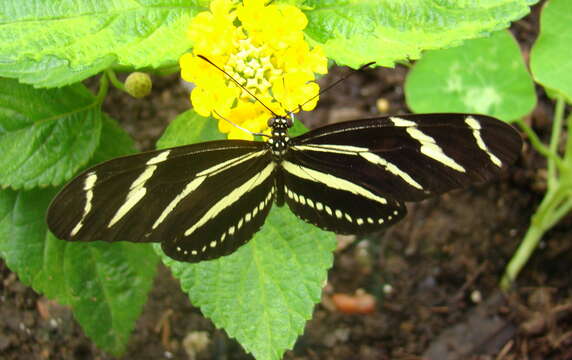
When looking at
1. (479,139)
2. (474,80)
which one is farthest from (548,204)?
(479,139)

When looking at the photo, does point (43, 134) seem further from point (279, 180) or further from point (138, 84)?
point (279, 180)

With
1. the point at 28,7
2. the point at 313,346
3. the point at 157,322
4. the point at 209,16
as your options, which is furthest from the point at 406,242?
the point at 28,7

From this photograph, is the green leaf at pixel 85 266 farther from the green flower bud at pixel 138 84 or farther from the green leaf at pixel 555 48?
the green leaf at pixel 555 48

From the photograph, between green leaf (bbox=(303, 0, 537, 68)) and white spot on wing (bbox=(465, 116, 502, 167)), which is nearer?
white spot on wing (bbox=(465, 116, 502, 167))

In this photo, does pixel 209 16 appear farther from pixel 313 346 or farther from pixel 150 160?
Result: pixel 313 346

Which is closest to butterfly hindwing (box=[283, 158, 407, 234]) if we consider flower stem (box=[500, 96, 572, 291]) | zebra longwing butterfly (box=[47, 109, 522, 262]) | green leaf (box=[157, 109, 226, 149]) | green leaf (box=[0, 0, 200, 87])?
zebra longwing butterfly (box=[47, 109, 522, 262])

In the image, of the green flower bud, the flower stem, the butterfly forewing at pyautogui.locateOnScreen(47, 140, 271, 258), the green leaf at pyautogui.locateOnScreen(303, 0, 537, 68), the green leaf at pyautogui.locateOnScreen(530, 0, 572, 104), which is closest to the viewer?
the butterfly forewing at pyautogui.locateOnScreen(47, 140, 271, 258)

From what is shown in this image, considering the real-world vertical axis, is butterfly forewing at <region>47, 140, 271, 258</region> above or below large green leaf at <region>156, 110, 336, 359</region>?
above

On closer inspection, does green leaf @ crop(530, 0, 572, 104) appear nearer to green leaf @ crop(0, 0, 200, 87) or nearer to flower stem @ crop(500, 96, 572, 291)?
flower stem @ crop(500, 96, 572, 291)
